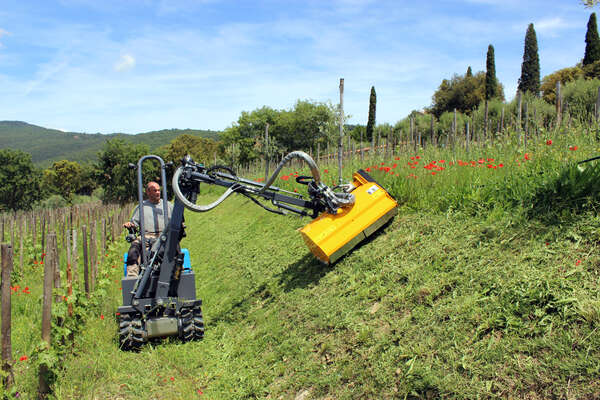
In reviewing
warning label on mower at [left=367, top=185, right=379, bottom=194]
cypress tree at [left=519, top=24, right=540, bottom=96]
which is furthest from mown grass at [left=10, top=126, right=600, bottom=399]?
cypress tree at [left=519, top=24, right=540, bottom=96]

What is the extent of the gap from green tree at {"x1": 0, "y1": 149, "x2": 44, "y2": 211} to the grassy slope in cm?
6348

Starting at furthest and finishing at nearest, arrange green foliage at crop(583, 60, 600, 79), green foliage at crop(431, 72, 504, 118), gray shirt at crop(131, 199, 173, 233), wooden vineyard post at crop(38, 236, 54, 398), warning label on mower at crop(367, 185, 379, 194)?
1. green foliage at crop(431, 72, 504, 118)
2. green foliage at crop(583, 60, 600, 79)
3. gray shirt at crop(131, 199, 173, 233)
4. warning label on mower at crop(367, 185, 379, 194)
5. wooden vineyard post at crop(38, 236, 54, 398)

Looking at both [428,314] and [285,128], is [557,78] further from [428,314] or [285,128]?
[428,314]

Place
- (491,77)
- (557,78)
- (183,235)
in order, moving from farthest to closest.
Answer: (491,77), (557,78), (183,235)

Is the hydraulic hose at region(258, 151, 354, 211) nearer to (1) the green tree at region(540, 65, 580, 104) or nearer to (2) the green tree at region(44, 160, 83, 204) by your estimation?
(1) the green tree at region(540, 65, 580, 104)

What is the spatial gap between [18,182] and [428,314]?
2700 inches

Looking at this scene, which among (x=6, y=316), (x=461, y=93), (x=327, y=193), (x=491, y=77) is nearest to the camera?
(x=6, y=316)

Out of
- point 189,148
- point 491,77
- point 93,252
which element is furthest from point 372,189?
point 189,148

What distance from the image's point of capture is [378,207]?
6215 millimetres

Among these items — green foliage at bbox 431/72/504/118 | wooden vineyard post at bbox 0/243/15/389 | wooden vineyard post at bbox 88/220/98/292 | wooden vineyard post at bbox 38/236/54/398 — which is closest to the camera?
wooden vineyard post at bbox 0/243/15/389

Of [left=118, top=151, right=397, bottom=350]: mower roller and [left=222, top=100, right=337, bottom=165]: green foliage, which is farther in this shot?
[left=222, top=100, right=337, bottom=165]: green foliage

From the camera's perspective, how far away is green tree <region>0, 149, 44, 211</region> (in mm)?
59438

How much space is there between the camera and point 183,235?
19.9 ft

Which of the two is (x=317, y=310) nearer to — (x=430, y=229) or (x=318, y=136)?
(x=430, y=229)
